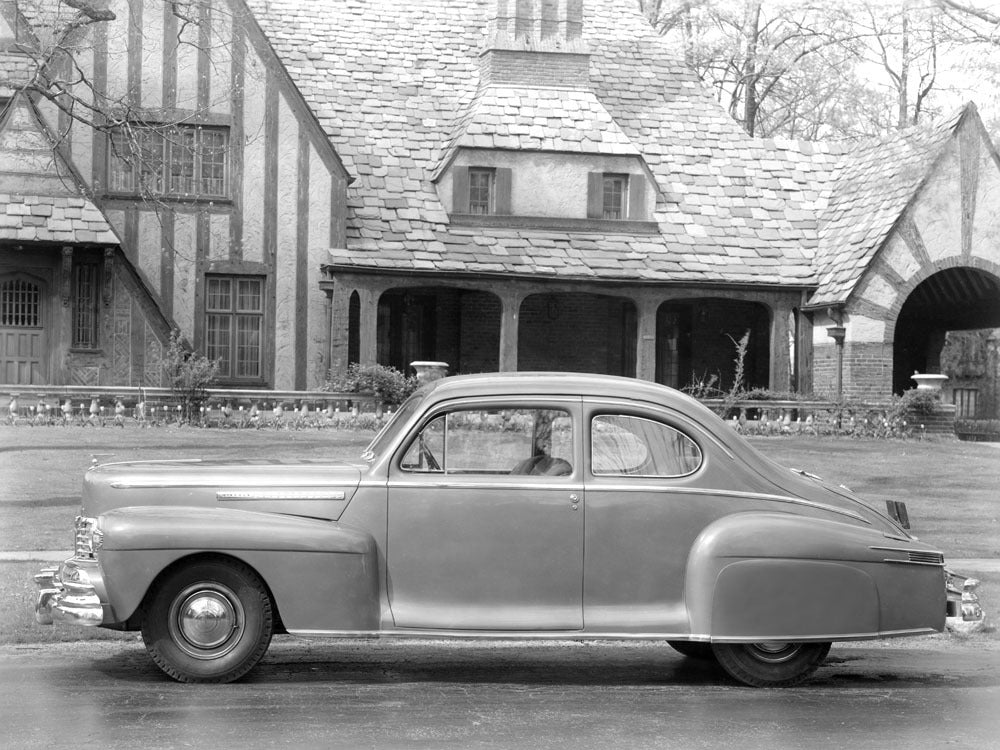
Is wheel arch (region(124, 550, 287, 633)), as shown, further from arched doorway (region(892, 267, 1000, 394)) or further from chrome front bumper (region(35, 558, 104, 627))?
arched doorway (region(892, 267, 1000, 394))

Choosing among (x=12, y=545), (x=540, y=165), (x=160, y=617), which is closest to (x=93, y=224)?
(x=540, y=165)

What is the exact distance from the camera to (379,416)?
22.1 metres

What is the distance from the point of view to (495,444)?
7.77 m

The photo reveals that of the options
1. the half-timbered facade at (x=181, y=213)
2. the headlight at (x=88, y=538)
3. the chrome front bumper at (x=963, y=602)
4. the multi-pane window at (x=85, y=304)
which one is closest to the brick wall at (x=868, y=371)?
the half-timbered facade at (x=181, y=213)

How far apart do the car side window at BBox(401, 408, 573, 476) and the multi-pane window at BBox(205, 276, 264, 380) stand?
16.9 m

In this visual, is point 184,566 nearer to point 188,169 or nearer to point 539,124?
point 188,169

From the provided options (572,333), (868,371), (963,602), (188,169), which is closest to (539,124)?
(572,333)

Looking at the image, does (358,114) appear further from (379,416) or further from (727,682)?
(727,682)

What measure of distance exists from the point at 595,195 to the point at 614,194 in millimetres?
557

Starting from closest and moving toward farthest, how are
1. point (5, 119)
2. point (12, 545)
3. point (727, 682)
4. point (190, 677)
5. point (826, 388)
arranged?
point (190, 677), point (727, 682), point (12, 545), point (5, 119), point (826, 388)

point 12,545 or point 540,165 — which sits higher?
point 540,165

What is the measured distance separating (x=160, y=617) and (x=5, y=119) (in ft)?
53.7

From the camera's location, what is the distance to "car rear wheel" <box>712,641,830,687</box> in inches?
305

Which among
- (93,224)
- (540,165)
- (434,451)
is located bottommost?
(434,451)
